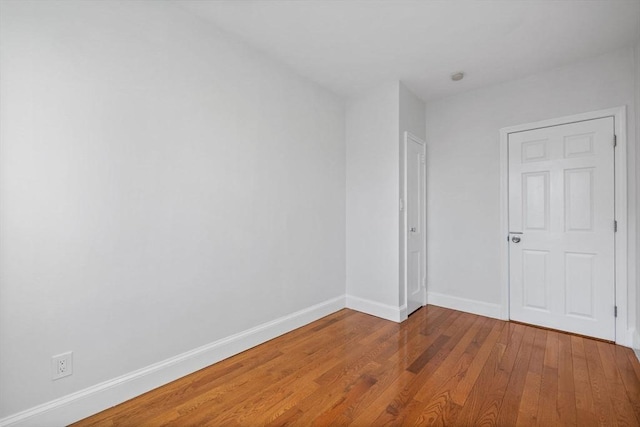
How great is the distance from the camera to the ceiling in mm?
2094

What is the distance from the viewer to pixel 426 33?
2387 millimetres

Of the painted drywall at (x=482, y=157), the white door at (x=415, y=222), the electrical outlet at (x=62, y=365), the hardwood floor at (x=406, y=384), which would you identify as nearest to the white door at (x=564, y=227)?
the painted drywall at (x=482, y=157)

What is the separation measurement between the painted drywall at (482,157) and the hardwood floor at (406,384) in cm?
83

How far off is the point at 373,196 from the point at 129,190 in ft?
8.11

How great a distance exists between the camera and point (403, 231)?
10.7 ft

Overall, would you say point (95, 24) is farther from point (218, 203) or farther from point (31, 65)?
point (218, 203)

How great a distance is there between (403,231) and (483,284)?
118 cm

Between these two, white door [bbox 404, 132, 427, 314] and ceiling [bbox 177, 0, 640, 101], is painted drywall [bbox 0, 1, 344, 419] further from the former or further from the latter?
white door [bbox 404, 132, 427, 314]

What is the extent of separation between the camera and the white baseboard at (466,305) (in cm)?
325

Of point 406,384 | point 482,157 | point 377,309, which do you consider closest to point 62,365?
point 406,384

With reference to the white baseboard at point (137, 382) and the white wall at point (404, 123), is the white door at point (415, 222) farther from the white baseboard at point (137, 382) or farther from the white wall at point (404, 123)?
the white baseboard at point (137, 382)

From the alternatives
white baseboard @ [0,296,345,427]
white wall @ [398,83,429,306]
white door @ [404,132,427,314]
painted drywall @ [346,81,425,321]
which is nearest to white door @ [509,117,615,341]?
white door @ [404,132,427,314]

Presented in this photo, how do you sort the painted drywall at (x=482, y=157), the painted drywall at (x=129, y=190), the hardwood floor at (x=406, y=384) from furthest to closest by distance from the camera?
the painted drywall at (x=482, y=157)
the hardwood floor at (x=406, y=384)
the painted drywall at (x=129, y=190)

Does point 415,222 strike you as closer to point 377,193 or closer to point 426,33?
point 377,193
